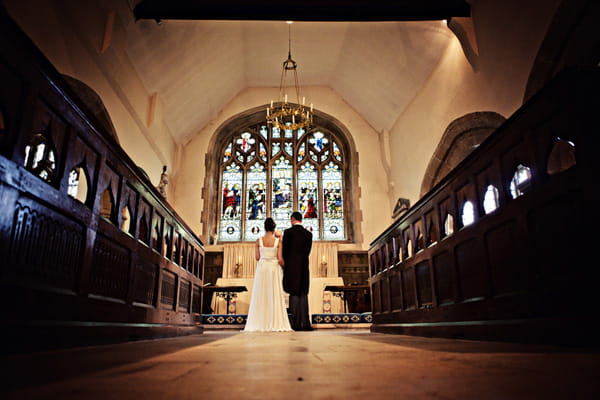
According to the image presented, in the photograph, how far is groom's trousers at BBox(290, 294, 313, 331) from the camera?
18.6ft

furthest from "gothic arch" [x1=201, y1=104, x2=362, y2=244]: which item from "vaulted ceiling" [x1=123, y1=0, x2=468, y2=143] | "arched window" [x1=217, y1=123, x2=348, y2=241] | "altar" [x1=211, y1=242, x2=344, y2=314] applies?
"altar" [x1=211, y1=242, x2=344, y2=314]

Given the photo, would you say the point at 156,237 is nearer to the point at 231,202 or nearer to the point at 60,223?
the point at 60,223

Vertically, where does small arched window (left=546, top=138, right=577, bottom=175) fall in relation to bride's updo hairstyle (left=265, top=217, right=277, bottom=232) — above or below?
above

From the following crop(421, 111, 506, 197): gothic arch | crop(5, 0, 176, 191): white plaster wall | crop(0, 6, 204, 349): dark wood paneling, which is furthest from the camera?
crop(421, 111, 506, 197): gothic arch

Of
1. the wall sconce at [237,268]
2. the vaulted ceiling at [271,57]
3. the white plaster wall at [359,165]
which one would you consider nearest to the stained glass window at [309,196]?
the white plaster wall at [359,165]

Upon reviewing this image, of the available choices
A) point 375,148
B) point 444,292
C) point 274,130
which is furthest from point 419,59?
point 444,292

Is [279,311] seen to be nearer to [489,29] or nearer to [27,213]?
[27,213]

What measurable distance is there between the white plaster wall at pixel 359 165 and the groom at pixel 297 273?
220 inches

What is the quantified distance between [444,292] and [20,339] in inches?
114

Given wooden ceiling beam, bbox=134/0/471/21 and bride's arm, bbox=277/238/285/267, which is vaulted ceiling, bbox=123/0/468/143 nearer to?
wooden ceiling beam, bbox=134/0/471/21

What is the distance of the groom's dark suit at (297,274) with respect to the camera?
568 cm

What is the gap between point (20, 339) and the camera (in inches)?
62.8

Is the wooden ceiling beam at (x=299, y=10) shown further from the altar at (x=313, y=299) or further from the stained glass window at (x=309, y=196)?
the altar at (x=313, y=299)

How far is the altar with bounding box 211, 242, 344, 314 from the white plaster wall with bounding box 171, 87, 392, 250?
0.65 meters
